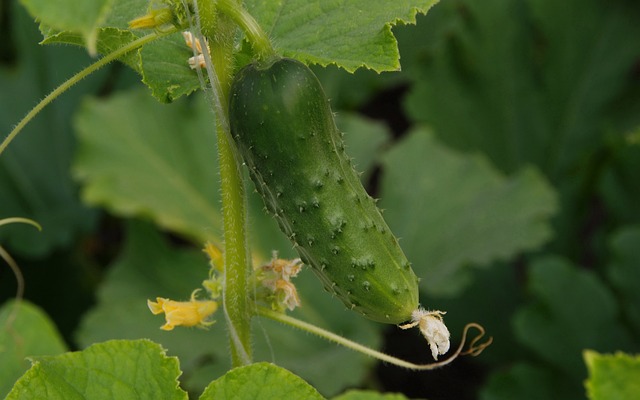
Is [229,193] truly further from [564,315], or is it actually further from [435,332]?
[564,315]

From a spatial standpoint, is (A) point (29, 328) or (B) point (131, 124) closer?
(A) point (29, 328)

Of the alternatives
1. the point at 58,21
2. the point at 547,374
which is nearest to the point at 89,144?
the point at 547,374

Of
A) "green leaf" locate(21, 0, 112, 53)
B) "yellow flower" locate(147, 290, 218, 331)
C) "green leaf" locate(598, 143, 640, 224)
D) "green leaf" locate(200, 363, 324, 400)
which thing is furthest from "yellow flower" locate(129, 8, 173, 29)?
"green leaf" locate(598, 143, 640, 224)

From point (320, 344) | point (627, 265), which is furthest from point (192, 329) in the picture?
point (627, 265)

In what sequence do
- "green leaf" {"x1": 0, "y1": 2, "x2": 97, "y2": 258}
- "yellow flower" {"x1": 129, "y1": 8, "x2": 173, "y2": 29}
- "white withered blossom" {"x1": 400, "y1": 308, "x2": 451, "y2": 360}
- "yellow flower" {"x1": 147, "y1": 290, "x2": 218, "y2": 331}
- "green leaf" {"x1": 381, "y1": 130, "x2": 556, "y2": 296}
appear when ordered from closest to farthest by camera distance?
"yellow flower" {"x1": 129, "y1": 8, "x2": 173, "y2": 29}, "white withered blossom" {"x1": 400, "y1": 308, "x2": 451, "y2": 360}, "yellow flower" {"x1": 147, "y1": 290, "x2": 218, "y2": 331}, "green leaf" {"x1": 381, "y1": 130, "x2": 556, "y2": 296}, "green leaf" {"x1": 0, "y1": 2, "x2": 97, "y2": 258}

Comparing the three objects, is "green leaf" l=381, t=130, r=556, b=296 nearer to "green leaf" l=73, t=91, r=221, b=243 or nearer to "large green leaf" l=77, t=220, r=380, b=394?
"large green leaf" l=77, t=220, r=380, b=394

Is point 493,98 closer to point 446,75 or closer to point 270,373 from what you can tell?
point 446,75
